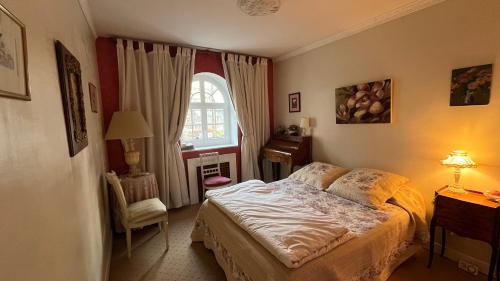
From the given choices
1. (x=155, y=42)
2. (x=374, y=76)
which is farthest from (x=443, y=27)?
(x=155, y=42)

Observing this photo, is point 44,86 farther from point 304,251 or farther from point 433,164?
point 433,164

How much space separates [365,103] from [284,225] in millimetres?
2021

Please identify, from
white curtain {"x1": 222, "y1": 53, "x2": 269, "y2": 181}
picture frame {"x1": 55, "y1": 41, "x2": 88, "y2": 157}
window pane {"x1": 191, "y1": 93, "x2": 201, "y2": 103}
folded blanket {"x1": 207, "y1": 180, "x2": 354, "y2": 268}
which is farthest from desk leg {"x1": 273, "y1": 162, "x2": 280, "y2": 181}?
picture frame {"x1": 55, "y1": 41, "x2": 88, "y2": 157}

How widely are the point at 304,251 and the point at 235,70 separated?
10.4 feet

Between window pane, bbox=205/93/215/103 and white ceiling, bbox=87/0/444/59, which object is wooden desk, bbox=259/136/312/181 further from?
white ceiling, bbox=87/0/444/59

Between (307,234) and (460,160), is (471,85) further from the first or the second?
(307,234)

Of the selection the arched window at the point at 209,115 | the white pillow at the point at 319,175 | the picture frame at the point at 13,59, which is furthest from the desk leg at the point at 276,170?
the picture frame at the point at 13,59

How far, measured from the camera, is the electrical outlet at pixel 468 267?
2.04 m

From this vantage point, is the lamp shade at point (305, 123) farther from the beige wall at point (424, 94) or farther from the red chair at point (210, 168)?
the red chair at point (210, 168)

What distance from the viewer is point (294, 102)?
4.01 meters

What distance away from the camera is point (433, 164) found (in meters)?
2.35

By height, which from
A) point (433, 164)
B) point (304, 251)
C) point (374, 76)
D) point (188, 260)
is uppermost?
→ point (374, 76)

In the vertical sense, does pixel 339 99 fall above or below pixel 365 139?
above

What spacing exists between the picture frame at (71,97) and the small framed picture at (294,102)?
3128 millimetres
